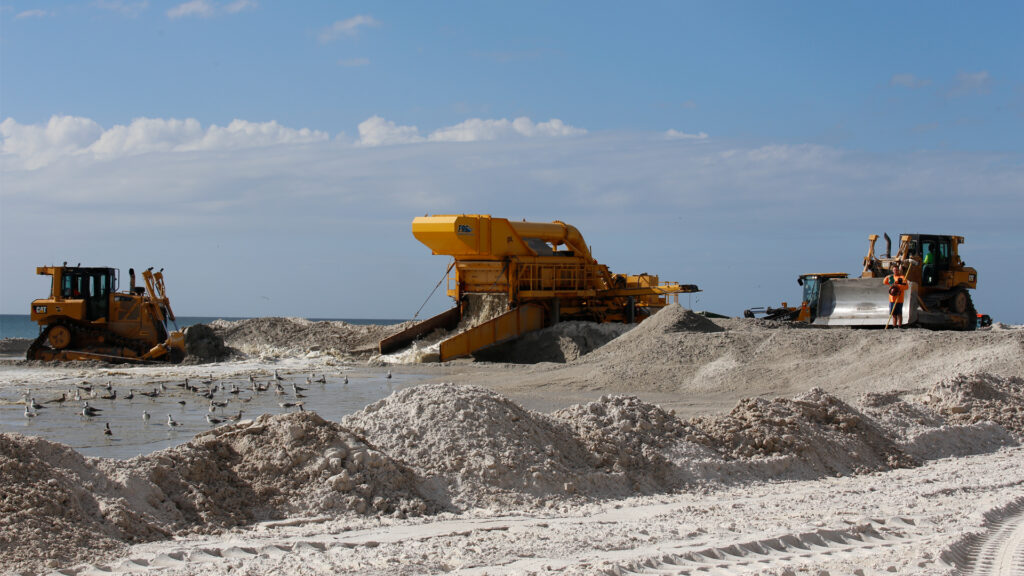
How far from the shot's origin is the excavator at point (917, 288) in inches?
895

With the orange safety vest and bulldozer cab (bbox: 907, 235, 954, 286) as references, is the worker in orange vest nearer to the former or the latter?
the orange safety vest

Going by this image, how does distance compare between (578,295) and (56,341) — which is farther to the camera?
(578,295)

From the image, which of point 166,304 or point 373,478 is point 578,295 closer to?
point 166,304

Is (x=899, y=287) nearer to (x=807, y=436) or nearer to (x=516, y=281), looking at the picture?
(x=516, y=281)

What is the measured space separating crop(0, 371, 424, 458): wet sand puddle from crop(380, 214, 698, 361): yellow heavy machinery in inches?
149

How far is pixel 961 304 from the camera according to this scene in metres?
24.5

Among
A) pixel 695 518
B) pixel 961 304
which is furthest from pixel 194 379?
pixel 961 304

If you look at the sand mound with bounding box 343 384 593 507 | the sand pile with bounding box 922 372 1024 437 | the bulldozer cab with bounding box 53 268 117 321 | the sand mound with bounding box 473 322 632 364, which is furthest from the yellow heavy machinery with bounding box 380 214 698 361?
the sand mound with bounding box 343 384 593 507

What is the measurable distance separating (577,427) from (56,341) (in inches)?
659

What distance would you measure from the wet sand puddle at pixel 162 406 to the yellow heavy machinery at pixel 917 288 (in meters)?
10.7

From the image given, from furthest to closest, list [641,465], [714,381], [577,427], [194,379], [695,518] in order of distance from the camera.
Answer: [194,379], [714,381], [577,427], [641,465], [695,518]

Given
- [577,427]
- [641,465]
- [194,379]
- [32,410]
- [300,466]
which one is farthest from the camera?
[194,379]

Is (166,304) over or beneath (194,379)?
over

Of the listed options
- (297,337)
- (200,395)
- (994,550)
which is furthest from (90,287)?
(994,550)
